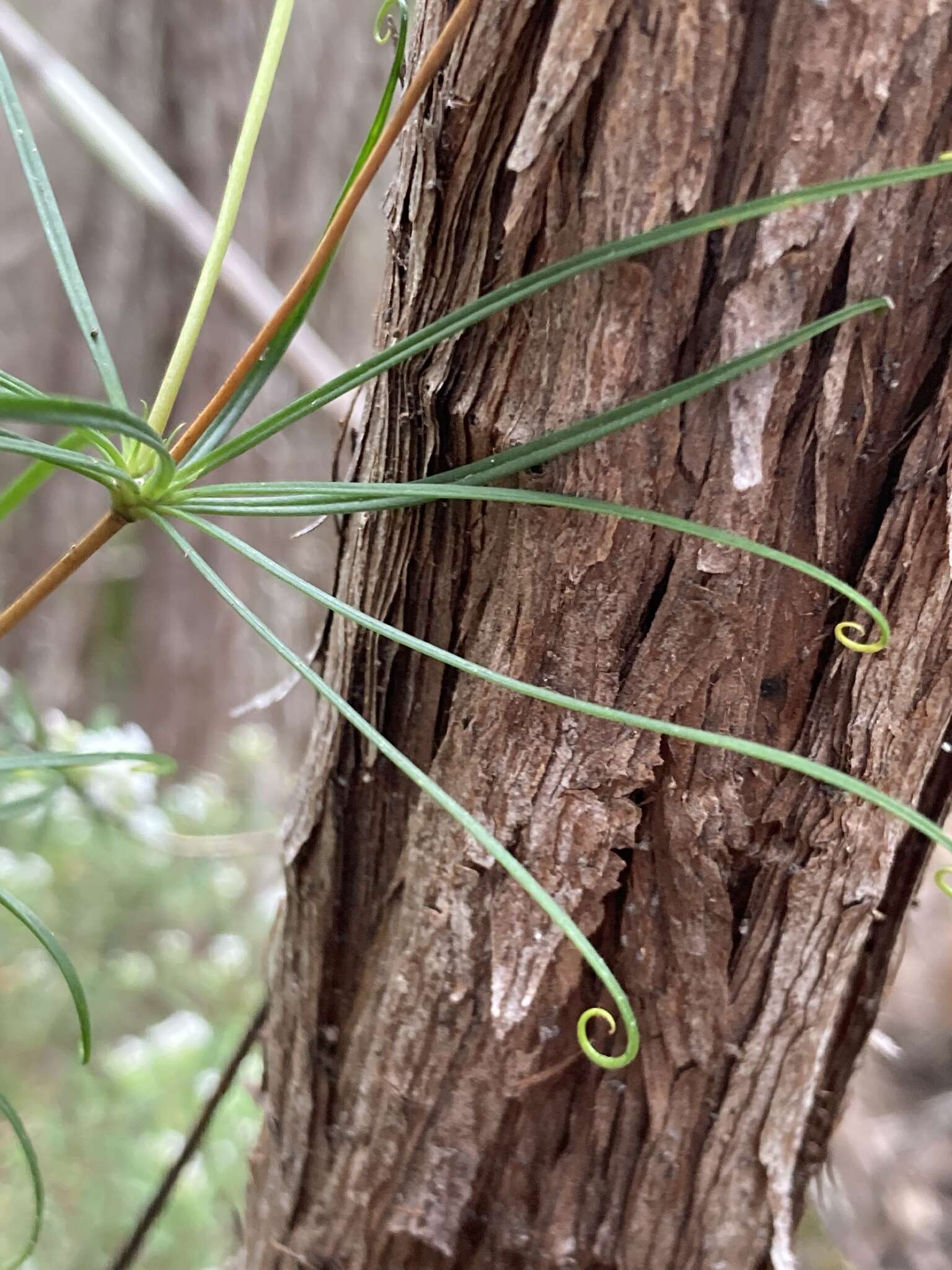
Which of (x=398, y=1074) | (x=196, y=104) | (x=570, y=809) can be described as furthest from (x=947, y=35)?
(x=196, y=104)

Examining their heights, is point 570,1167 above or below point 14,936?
below

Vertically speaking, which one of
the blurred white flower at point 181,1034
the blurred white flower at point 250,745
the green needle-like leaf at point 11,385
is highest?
the blurred white flower at point 250,745

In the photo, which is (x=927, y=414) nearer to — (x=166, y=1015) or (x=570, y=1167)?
(x=570, y=1167)

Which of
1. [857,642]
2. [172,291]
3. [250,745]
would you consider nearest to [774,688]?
[857,642]

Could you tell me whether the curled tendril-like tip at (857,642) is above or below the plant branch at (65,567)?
above

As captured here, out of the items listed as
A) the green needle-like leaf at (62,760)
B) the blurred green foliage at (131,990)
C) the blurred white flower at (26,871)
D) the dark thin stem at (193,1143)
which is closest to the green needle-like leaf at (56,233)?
the green needle-like leaf at (62,760)

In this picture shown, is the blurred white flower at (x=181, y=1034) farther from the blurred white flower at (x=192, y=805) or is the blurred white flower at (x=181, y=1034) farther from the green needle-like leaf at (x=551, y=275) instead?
the green needle-like leaf at (x=551, y=275)

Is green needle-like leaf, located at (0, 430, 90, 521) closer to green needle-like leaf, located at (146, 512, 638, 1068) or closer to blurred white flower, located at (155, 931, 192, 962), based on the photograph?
green needle-like leaf, located at (146, 512, 638, 1068)

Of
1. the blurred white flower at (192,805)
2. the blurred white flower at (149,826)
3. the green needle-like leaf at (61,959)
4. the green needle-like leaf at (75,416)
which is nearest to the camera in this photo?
the green needle-like leaf at (75,416)
